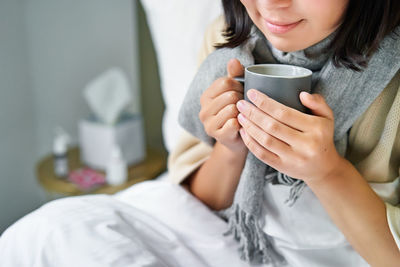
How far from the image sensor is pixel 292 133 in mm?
544

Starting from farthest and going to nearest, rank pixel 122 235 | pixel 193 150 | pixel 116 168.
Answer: pixel 116 168
pixel 193 150
pixel 122 235

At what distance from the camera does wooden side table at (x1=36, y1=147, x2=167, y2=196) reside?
1.28 meters

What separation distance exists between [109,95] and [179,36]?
0.41m

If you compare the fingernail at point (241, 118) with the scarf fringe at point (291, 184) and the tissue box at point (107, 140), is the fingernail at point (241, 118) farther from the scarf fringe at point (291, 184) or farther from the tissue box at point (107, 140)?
the tissue box at point (107, 140)

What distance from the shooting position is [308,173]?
1.88 feet

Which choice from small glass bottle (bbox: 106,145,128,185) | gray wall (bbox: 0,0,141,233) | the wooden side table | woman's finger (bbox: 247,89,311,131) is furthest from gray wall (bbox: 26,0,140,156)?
woman's finger (bbox: 247,89,311,131)

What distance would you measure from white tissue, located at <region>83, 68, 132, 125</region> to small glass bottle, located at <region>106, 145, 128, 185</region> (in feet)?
0.38

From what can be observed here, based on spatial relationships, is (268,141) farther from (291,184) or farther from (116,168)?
(116,168)

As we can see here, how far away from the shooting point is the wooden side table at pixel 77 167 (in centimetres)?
128

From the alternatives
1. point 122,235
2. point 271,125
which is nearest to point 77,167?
point 122,235

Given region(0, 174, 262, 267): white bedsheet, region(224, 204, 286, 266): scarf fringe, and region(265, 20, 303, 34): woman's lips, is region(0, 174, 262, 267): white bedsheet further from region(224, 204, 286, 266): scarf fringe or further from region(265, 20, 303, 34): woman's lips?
region(265, 20, 303, 34): woman's lips

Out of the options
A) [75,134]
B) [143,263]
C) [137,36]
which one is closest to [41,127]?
[75,134]

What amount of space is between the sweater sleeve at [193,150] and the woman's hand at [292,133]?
11.8 inches

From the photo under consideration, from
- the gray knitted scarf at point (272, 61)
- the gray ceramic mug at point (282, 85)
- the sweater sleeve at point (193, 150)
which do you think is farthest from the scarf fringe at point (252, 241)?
the gray ceramic mug at point (282, 85)
